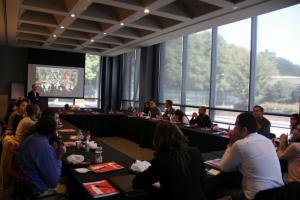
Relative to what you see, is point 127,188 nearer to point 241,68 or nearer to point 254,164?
point 254,164

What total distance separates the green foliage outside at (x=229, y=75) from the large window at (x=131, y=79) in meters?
2.07

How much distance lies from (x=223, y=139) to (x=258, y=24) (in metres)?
3.77

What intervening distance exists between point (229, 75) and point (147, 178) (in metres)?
5.96

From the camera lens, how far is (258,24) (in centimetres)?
607

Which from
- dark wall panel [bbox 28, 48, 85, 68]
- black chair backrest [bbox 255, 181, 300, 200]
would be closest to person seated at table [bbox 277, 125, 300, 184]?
black chair backrest [bbox 255, 181, 300, 200]

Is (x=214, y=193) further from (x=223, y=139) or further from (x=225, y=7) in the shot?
(x=225, y=7)

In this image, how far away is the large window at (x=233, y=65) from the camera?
253 inches

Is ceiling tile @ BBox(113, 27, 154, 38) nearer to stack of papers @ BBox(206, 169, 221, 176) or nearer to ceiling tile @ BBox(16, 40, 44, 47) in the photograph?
ceiling tile @ BBox(16, 40, 44, 47)

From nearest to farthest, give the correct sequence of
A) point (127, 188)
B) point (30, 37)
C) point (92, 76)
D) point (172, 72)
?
point (127, 188)
point (30, 37)
point (172, 72)
point (92, 76)

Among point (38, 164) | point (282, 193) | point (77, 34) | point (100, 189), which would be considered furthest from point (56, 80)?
point (282, 193)

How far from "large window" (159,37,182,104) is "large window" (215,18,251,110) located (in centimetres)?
174

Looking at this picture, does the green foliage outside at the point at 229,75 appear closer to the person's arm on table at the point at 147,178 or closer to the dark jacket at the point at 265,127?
the dark jacket at the point at 265,127

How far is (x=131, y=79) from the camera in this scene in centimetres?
1129

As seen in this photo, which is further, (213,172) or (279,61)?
(279,61)
